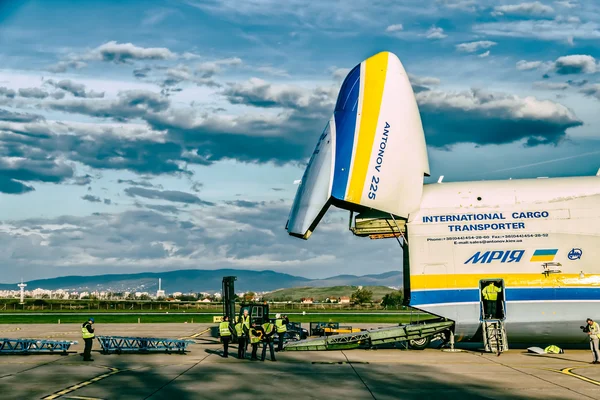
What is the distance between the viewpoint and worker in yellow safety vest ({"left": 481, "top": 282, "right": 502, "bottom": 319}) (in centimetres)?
2878

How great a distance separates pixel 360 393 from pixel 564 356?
13.3 metres

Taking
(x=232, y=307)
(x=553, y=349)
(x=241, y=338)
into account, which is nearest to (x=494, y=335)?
(x=553, y=349)

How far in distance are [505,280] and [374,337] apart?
251 inches

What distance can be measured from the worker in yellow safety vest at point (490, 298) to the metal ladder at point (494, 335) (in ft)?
1.69

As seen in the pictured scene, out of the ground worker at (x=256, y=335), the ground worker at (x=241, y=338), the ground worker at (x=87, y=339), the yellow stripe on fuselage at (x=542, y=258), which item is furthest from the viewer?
the yellow stripe on fuselage at (x=542, y=258)

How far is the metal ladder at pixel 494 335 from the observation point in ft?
92.7

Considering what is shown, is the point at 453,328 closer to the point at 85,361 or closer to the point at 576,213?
the point at 576,213

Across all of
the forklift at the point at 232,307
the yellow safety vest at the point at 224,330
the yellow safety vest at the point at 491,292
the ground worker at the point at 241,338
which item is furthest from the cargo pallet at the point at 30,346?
the yellow safety vest at the point at 491,292

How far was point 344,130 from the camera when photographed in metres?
29.0

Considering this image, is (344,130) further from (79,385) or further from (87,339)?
(79,385)

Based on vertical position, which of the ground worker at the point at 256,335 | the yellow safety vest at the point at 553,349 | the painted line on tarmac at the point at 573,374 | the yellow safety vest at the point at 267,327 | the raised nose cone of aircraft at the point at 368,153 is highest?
the raised nose cone of aircraft at the point at 368,153

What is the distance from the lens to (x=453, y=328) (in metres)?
29.2

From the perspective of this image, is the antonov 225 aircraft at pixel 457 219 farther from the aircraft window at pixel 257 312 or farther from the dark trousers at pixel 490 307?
the aircraft window at pixel 257 312

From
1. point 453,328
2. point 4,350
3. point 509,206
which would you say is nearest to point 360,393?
point 453,328
